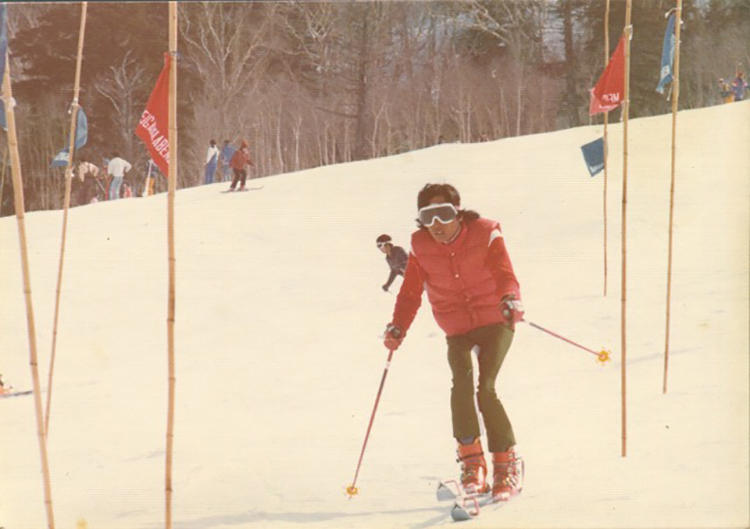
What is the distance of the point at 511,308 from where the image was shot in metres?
3.97

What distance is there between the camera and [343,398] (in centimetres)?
671

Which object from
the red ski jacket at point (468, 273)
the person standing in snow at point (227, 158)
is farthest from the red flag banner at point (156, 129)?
the person standing in snow at point (227, 158)

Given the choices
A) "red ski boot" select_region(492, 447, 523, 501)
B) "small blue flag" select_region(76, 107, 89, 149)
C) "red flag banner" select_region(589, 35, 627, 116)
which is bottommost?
"red ski boot" select_region(492, 447, 523, 501)

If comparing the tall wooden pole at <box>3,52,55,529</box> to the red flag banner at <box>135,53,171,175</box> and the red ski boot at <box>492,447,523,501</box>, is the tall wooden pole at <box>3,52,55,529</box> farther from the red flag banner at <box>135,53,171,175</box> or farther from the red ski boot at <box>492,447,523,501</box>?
the red ski boot at <box>492,447,523,501</box>

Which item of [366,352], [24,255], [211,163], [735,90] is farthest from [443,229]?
[211,163]

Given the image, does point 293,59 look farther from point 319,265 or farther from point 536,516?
point 536,516

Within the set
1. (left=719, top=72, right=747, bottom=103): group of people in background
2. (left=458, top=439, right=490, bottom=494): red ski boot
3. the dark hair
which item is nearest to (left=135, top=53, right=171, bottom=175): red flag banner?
the dark hair

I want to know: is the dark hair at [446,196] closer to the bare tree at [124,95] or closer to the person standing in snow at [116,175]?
the person standing in snow at [116,175]

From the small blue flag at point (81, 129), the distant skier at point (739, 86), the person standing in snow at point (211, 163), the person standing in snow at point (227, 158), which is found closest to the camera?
the small blue flag at point (81, 129)

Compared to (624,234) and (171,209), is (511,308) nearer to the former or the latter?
(624,234)

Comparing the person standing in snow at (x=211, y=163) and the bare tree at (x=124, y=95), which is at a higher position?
the bare tree at (x=124, y=95)

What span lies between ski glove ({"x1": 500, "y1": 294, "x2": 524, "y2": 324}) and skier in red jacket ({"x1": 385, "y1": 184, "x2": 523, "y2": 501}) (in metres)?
0.10

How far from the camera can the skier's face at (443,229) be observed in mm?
4176

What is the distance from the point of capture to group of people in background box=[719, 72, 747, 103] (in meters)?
9.46
